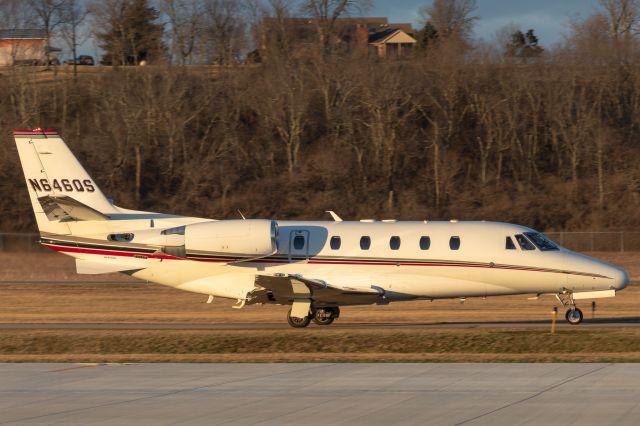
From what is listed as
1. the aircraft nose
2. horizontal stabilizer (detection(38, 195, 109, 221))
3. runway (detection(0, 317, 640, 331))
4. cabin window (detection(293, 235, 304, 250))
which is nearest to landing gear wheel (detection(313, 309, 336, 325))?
runway (detection(0, 317, 640, 331))

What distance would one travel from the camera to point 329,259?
89.2ft

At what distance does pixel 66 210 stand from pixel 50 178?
1217 millimetres

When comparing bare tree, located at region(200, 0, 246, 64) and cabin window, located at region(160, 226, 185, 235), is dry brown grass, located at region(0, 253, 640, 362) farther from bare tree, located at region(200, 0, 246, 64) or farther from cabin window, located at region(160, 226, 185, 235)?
bare tree, located at region(200, 0, 246, 64)

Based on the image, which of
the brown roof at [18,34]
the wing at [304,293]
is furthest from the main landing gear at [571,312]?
the brown roof at [18,34]

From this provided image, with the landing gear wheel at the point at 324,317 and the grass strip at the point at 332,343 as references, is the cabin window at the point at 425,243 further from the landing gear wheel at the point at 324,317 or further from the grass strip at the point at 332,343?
the landing gear wheel at the point at 324,317

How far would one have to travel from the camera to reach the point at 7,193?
184 ft

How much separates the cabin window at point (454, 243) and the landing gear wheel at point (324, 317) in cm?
377

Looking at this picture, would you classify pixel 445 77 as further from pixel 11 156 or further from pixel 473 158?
pixel 11 156

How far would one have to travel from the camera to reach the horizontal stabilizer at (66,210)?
27656 mm

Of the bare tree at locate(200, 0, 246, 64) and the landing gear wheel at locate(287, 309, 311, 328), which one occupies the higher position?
the bare tree at locate(200, 0, 246, 64)

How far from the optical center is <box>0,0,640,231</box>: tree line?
58156mm
